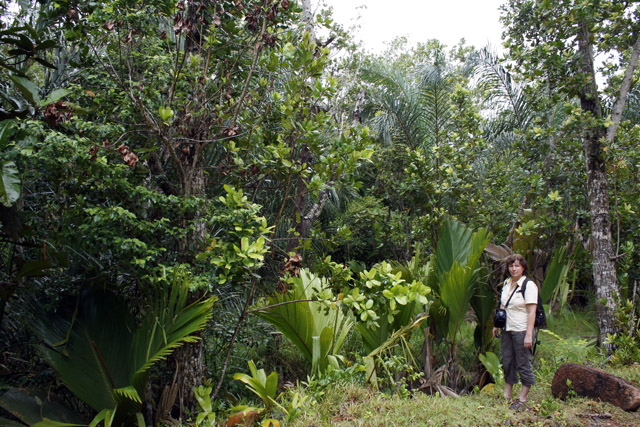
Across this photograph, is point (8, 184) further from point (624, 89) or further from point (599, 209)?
point (624, 89)

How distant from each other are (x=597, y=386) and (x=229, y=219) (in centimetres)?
341

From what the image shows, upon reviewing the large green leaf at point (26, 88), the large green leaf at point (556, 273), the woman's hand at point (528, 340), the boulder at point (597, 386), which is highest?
the large green leaf at point (26, 88)

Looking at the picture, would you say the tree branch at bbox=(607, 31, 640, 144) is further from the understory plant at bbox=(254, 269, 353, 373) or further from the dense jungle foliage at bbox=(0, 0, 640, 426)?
the understory plant at bbox=(254, 269, 353, 373)

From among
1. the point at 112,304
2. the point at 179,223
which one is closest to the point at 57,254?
the point at 112,304

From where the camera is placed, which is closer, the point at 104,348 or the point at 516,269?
the point at 104,348

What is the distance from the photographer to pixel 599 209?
17.1 feet

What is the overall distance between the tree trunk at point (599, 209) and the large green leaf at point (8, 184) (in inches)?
215

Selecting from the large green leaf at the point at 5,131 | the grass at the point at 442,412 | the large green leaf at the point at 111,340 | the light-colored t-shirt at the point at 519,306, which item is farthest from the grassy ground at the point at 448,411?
the large green leaf at the point at 5,131

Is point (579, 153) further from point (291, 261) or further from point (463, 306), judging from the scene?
point (291, 261)

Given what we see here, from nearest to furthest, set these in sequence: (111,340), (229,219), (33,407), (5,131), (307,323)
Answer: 1. (5,131)
2. (33,407)
3. (229,219)
4. (111,340)
5. (307,323)

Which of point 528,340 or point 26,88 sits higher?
point 26,88

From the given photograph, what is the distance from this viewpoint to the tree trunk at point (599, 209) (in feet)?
16.8

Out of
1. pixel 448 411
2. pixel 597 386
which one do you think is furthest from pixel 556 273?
pixel 448 411

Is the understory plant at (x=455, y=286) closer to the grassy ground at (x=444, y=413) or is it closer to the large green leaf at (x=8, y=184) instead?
the grassy ground at (x=444, y=413)
